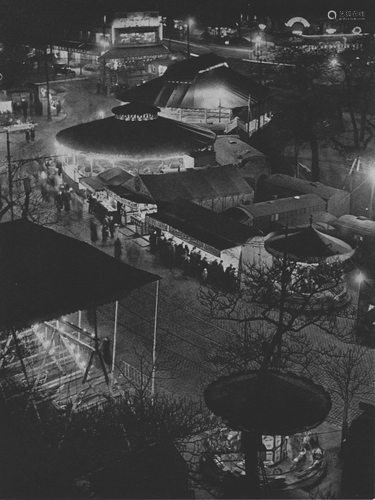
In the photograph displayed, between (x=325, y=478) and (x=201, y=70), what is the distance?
103ft

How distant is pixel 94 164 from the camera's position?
30672 mm

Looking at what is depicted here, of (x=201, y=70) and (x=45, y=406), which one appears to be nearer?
(x=45, y=406)

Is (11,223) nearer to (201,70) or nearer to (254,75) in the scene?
(201,70)

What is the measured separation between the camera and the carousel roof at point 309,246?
65.0 feet

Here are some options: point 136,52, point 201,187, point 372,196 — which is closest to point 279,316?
point 201,187

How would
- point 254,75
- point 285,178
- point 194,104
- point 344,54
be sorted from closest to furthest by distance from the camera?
point 285,178
point 194,104
point 344,54
point 254,75

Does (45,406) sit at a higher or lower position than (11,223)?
lower

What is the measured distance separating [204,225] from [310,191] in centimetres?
512

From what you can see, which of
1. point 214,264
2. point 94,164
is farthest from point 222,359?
point 94,164

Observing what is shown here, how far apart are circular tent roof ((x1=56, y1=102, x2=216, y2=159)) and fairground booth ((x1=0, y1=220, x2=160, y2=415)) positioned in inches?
591

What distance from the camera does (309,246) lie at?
65.8ft

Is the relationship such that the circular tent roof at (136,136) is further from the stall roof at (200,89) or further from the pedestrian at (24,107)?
the pedestrian at (24,107)

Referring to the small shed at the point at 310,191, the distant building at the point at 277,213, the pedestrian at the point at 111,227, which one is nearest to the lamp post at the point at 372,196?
the small shed at the point at 310,191

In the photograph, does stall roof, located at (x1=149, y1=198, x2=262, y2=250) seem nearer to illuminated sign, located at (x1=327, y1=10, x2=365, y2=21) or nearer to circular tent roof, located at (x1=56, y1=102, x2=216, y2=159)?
circular tent roof, located at (x1=56, y1=102, x2=216, y2=159)
